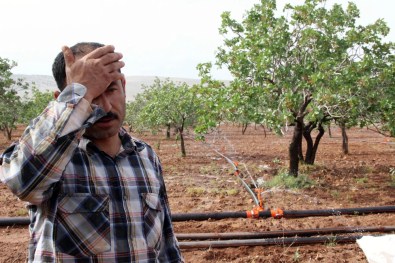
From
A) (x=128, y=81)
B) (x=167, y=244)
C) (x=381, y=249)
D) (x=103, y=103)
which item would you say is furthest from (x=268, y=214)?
(x=128, y=81)

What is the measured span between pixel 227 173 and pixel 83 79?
11.0 m

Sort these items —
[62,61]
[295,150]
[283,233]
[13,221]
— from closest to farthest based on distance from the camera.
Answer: [62,61] < [283,233] < [13,221] < [295,150]

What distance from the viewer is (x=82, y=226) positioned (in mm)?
1505

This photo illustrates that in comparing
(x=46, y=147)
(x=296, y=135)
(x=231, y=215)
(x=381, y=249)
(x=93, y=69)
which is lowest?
(x=231, y=215)

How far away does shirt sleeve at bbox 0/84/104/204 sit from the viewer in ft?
4.20

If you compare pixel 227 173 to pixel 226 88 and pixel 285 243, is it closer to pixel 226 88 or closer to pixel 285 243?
pixel 226 88

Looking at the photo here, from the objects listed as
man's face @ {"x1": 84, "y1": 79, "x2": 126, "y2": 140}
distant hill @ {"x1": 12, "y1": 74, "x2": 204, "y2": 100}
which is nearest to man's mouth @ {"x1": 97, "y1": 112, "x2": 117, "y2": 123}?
man's face @ {"x1": 84, "y1": 79, "x2": 126, "y2": 140}

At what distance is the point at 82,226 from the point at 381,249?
3109mm

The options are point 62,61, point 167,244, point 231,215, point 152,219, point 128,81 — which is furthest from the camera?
point 128,81

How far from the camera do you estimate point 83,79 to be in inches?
53.1

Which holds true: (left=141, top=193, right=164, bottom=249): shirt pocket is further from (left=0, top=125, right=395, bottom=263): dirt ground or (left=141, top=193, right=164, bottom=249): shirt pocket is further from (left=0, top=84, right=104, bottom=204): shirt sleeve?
(left=0, top=125, right=395, bottom=263): dirt ground

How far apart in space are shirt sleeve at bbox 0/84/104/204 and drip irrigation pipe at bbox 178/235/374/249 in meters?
4.19

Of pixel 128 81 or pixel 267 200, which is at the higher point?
pixel 128 81

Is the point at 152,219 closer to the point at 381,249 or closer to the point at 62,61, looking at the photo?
the point at 62,61
